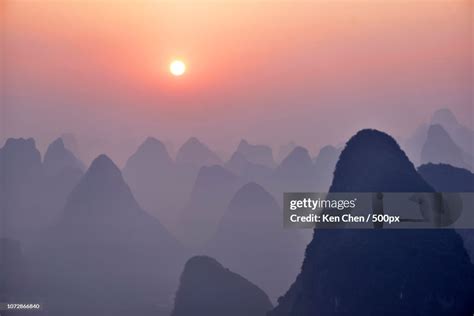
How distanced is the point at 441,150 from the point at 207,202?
177 cm

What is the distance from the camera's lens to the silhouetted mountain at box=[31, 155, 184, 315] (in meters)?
3.84

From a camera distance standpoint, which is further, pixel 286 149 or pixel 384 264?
pixel 286 149

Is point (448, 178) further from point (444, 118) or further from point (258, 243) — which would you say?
point (258, 243)

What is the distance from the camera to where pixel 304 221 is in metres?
3.80

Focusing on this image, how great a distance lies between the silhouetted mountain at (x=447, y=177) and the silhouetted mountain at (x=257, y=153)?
43.4 inches

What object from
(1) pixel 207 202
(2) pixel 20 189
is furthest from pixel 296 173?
(2) pixel 20 189

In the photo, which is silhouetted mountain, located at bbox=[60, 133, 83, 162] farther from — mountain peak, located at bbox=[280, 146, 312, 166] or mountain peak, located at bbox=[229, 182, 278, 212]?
mountain peak, located at bbox=[280, 146, 312, 166]

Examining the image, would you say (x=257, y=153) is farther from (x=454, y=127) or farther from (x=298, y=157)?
(x=454, y=127)

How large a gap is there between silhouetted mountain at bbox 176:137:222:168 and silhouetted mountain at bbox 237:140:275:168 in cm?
20

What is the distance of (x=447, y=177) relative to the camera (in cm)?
384

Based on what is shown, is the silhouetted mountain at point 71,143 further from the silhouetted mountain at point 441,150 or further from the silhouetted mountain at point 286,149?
the silhouetted mountain at point 441,150

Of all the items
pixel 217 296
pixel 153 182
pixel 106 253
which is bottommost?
pixel 217 296

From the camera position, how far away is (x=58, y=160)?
12.5ft

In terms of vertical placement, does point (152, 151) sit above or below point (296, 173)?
above
